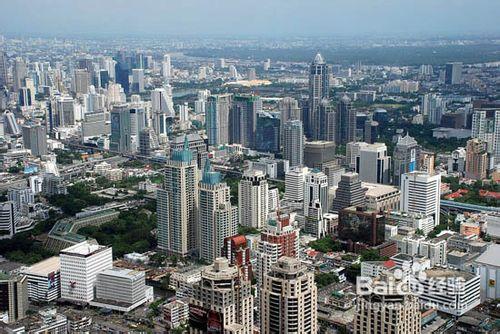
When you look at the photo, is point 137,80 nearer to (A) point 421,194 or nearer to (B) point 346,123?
(B) point 346,123

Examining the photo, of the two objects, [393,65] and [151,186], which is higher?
[393,65]

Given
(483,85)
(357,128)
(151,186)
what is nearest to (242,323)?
(151,186)

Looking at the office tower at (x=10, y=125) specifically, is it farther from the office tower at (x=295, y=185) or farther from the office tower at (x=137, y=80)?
the office tower at (x=295, y=185)

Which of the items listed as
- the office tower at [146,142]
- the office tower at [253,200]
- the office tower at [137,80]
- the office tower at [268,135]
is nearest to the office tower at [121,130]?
the office tower at [146,142]

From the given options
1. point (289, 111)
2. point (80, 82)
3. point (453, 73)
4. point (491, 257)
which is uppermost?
point (453, 73)

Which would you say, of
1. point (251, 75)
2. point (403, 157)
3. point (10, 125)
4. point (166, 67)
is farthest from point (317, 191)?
point (166, 67)

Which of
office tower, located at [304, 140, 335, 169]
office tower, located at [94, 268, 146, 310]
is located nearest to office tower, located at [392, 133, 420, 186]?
office tower, located at [304, 140, 335, 169]

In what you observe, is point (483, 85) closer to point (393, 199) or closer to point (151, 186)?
point (393, 199)
